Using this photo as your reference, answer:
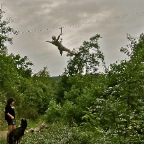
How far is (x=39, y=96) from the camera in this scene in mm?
39062

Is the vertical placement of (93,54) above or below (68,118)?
above

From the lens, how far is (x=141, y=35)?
46062 millimetres

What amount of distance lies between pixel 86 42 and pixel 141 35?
6.80 meters

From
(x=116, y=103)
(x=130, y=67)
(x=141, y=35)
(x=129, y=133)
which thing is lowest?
(x=129, y=133)

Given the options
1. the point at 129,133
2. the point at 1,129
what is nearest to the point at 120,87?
the point at 129,133

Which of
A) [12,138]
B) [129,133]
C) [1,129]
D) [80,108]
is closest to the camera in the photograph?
[129,133]

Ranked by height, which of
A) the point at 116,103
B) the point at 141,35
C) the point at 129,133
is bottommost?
the point at 129,133

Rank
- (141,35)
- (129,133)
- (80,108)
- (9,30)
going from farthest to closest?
(141,35) → (9,30) → (80,108) → (129,133)

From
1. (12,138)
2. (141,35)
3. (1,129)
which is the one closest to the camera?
(12,138)

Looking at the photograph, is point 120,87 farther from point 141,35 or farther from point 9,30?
point 141,35

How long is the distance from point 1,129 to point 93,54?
3028cm

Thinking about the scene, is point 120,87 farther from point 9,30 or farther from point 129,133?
point 9,30

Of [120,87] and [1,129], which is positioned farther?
[1,129]

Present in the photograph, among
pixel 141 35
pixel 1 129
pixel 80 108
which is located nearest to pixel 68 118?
pixel 80 108
